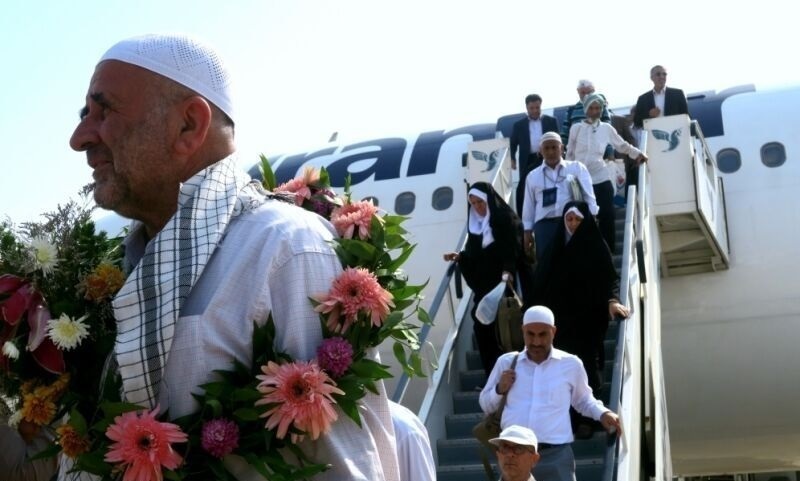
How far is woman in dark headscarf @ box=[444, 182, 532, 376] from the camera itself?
866 centimetres

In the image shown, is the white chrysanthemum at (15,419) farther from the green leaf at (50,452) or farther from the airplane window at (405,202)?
the airplane window at (405,202)

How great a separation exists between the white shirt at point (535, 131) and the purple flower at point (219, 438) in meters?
9.48

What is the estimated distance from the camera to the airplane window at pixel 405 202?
12875 mm

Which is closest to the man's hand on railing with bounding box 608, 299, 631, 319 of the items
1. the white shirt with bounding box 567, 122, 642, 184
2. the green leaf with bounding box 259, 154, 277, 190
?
the white shirt with bounding box 567, 122, 642, 184

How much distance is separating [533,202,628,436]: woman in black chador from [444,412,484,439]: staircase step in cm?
101

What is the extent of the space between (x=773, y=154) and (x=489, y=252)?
4.88 m

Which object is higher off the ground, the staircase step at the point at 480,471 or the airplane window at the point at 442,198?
the airplane window at the point at 442,198

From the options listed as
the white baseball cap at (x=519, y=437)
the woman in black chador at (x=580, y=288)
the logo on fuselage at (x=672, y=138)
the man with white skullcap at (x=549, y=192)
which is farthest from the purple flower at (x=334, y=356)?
the logo on fuselage at (x=672, y=138)

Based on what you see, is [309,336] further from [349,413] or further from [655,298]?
[655,298]

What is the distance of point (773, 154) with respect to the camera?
40.6 ft

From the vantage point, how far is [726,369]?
12047mm

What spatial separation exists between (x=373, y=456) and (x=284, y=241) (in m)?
0.39

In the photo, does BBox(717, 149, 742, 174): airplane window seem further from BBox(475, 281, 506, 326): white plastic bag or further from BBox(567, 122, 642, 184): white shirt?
BBox(475, 281, 506, 326): white plastic bag

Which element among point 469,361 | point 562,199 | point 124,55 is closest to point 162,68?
point 124,55
